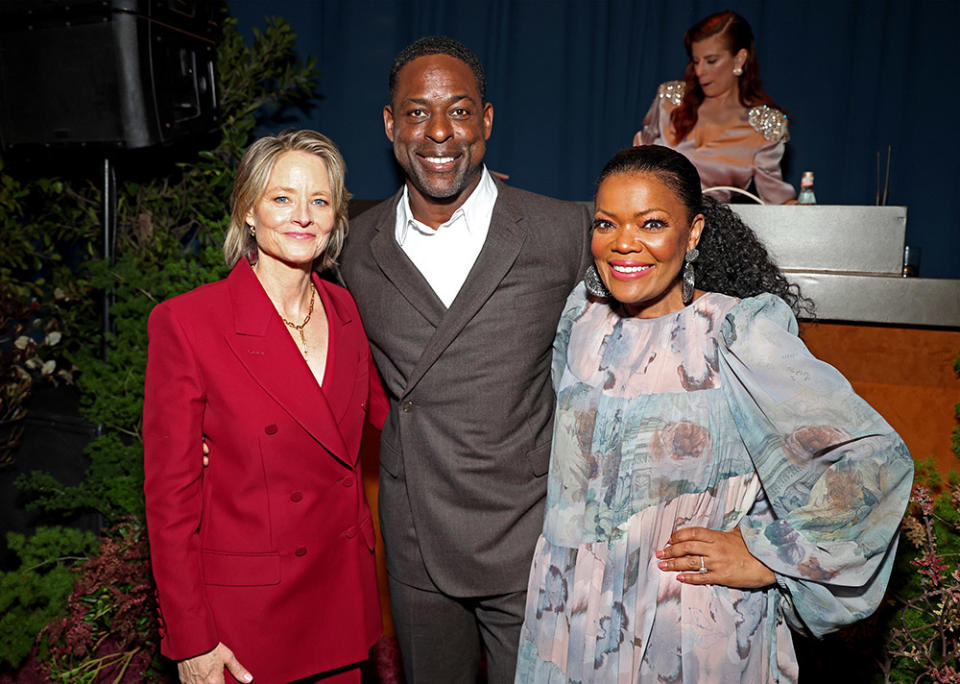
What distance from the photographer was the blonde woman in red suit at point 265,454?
1.40 metres

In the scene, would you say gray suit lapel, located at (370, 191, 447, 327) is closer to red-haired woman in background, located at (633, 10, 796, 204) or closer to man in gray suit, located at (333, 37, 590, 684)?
man in gray suit, located at (333, 37, 590, 684)

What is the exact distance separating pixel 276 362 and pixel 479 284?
0.47 m

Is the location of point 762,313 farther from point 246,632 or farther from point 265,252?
point 246,632

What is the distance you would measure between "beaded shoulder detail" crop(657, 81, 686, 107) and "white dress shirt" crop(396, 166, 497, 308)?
1.75 m

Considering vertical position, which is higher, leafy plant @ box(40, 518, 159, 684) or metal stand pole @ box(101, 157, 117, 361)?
metal stand pole @ box(101, 157, 117, 361)

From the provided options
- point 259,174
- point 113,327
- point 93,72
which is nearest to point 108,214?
point 113,327

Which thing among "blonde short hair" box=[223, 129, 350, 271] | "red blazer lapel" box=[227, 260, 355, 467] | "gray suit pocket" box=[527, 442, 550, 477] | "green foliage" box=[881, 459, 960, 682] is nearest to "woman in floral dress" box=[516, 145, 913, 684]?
"gray suit pocket" box=[527, 442, 550, 477]

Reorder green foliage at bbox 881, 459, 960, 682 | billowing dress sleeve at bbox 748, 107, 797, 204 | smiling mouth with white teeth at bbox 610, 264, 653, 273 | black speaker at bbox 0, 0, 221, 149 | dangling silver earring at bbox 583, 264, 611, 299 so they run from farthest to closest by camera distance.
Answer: billowing dress sleeve at bbox 748, 107, 797, 204, black speaker at bbox 0, 0, 221, 149, green foliage at bbox 881, 459, 960, 682, dangling silver earring at bbox 583, 264, 611, 299, smiling mouth with white teeth at bbox 610, 264, 653, 273

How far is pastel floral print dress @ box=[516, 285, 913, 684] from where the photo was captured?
122 cm

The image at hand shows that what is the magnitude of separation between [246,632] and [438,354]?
0.68 meters

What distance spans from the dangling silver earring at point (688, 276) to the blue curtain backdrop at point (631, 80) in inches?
91.7

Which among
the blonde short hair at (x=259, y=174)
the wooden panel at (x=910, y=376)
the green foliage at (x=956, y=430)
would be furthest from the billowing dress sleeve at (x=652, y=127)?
the blonde short hair at (x=259, y=174)

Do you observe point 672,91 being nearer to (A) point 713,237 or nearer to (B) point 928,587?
(A) point 713,237

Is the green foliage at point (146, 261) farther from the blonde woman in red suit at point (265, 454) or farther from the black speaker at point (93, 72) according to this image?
the blonde woman in red suit at point (265, 454)
